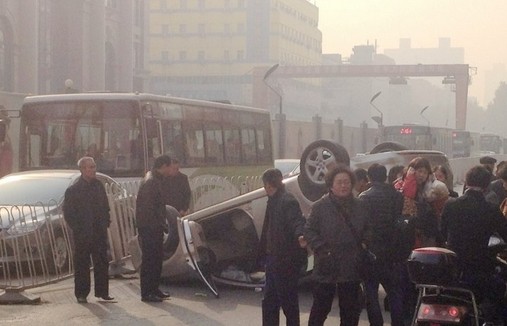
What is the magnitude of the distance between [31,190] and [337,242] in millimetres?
9087

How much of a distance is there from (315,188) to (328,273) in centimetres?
531

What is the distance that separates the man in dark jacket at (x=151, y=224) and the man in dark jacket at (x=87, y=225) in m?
0.44

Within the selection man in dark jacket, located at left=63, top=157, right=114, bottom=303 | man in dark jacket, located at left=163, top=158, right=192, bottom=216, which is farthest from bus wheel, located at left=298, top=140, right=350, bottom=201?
man in dark jacket, located at left=63, top=157, right=114, bottom=303

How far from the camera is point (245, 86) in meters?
128

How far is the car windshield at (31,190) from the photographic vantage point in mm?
16844

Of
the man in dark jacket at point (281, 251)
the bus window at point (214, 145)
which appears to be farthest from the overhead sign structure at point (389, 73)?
the man in dark jacket at point (281, 251)

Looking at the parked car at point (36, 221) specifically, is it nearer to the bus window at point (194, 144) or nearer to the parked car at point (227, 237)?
the parked car at point (227, 237)

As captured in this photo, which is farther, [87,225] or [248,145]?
[248,145]

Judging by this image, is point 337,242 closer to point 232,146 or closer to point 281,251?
point 281,251

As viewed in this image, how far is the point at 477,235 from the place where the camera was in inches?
339

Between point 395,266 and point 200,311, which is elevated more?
point 395,266

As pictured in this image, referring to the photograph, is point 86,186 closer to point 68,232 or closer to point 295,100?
point 68,232

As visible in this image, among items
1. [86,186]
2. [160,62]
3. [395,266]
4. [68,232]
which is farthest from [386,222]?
[160,62]

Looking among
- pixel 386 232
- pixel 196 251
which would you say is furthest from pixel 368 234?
pixel 196 251
